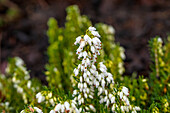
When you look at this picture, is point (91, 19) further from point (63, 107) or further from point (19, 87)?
point (63, 107)

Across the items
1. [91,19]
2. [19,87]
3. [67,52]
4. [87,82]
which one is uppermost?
[91,19]

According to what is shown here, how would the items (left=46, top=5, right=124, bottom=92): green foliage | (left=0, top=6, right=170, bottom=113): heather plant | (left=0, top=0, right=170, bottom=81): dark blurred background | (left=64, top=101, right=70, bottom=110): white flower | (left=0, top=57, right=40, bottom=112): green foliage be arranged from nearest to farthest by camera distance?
1. (left=64, top=101, right=70, bottom=110): white flower
2. (left=0, top=6, right=170, bottom=113): heather plant
3. (left=0, top=57, right=40, bottom=112): green foliage
4. (left=46, top=5, right=124, bottom=92): green foliage
5. (left=0, top=0, right=170, bottom=81): dark blurred background

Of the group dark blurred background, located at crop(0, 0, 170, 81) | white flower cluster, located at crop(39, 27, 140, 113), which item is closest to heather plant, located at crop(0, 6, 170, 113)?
white flower cluster, located at crop(39, 27, 140, 113)

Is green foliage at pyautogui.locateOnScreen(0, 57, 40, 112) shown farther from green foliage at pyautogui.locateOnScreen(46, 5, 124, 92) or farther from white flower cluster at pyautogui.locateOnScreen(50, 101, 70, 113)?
white flower cluster at pyautogui.locateOnScreen(50, 101, 70, 113)

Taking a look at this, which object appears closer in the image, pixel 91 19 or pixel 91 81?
pixel 91 81

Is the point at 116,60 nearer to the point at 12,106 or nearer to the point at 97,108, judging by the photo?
the point at 97,108

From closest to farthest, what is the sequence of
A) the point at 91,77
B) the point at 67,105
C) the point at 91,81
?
the point at 67,105
the point at 91,77
the point at 91,81

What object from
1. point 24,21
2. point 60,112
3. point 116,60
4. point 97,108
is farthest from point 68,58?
point 24,21

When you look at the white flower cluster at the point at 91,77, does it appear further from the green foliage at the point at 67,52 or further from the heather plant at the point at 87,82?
the green foliage at the point at 67,52

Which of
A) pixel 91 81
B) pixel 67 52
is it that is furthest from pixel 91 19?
pixel 91 81
